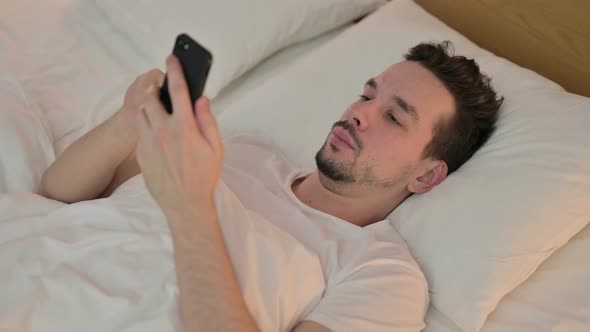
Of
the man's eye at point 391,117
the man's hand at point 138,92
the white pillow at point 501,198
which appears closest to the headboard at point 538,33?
the white pillow at point 501,198

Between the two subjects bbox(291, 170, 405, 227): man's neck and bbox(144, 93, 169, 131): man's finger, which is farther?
bbox(291, 170, 405, 227): man's neck

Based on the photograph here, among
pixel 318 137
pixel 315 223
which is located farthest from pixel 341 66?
pixel 315 223

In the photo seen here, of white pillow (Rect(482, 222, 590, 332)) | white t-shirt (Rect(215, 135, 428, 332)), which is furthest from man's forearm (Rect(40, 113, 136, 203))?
white pillow (Rect(482, 222, 590, 332))

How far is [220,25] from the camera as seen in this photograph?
5.01 ft

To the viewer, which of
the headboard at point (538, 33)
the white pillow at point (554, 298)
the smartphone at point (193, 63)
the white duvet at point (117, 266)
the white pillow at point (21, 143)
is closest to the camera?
the smartphone at point (193, 63)

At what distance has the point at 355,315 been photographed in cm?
95

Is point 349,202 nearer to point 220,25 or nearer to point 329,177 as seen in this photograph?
point 329,177

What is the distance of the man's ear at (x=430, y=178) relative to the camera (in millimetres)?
1212

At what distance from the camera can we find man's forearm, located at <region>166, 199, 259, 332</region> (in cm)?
85

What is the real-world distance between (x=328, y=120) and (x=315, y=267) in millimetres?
483

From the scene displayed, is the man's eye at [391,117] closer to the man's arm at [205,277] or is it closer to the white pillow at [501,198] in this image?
the white pillow at [501,198]

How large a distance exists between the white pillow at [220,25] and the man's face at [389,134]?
1.55 feet

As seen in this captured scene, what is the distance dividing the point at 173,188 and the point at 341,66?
2.51ft

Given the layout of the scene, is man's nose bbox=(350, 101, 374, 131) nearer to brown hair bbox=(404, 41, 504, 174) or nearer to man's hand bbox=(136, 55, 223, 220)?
brown hair bbox=(404, 41, 504, 174)
